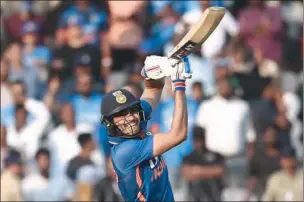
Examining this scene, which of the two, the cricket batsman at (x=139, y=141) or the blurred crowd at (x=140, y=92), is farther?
the blurred crowd at (x=140, y=92)

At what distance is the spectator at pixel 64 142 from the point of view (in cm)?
1143

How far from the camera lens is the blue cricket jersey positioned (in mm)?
6578

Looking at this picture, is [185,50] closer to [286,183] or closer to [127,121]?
[127,121]

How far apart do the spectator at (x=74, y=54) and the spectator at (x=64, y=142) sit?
86 cm

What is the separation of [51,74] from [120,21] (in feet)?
3.75

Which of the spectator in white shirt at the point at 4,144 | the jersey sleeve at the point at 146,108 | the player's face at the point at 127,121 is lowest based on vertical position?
the spectator in white shirt at the point at 4,144

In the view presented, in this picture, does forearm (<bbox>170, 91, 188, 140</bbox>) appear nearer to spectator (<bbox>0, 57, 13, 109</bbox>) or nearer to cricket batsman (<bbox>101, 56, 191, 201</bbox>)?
cricket batsman (<bbox>101, 56, 191, 201</bbox>)

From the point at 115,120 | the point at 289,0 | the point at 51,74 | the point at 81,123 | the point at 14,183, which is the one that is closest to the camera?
the point at 115,120

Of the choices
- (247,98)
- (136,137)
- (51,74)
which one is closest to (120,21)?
(51,74)

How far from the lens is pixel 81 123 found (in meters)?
11.7

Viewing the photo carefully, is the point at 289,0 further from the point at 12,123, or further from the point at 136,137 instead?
the point at 136,137

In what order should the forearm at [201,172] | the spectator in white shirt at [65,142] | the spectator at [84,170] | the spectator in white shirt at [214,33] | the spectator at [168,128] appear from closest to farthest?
the spectator at [84,170], the forearm at [201,172], the spectator at [168,128], the spectator in white shirt at [65,142], the spectator in white shirt at [214,33]

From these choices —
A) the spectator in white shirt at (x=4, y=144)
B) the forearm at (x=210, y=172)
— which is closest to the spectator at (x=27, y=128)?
the spectator in white shirt at (x=4, y=144)

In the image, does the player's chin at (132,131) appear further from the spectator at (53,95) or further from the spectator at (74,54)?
the spectator at (74,54)
